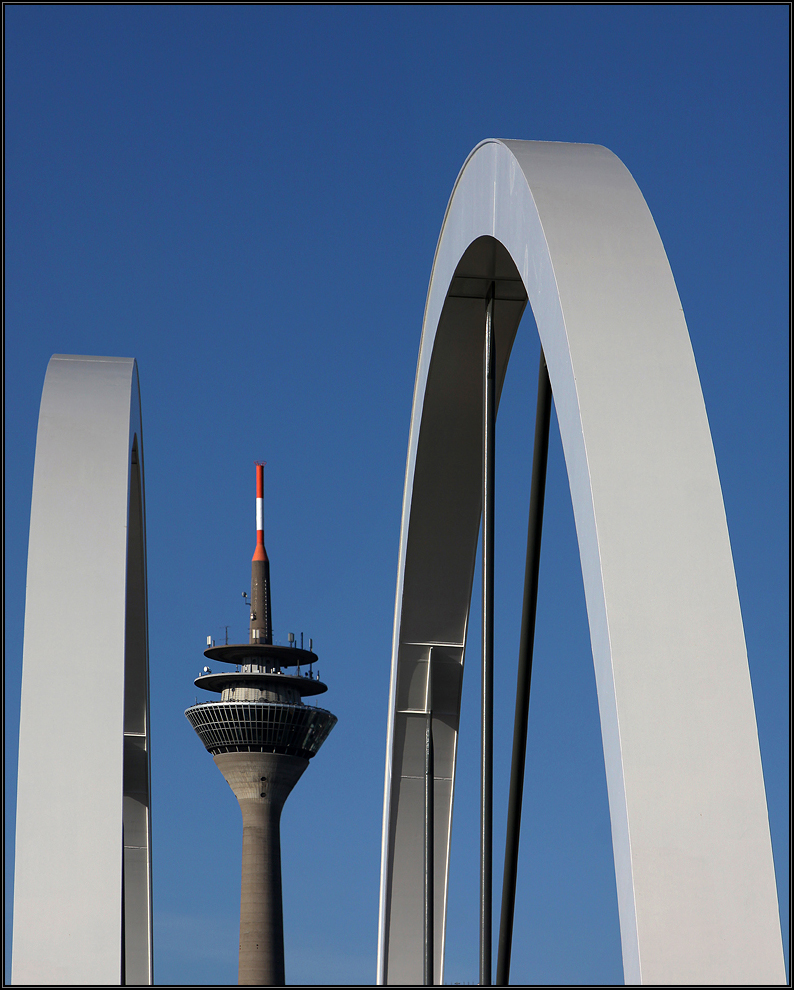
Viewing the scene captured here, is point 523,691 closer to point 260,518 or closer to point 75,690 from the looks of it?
point 75,690

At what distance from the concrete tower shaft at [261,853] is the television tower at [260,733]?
2.5 inches

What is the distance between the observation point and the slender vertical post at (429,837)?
15.2m

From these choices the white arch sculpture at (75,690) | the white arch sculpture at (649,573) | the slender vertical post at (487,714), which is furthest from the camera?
the slender vertical post at (487,714)

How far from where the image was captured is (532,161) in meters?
7.11

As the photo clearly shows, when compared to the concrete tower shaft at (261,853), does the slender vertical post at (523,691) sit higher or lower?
higher

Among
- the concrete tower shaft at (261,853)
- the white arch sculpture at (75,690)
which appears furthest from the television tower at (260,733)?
the white arch sculpture at (75,690)

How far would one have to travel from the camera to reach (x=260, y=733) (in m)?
90.7

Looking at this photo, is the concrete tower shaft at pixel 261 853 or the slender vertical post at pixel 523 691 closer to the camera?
the slender vertical post at pixel 523 691

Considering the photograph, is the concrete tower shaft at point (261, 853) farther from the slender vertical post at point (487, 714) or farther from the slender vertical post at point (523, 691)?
the slender vertical post at point (523, 691)

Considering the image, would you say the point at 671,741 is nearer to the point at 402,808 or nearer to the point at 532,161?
the point at 532,161

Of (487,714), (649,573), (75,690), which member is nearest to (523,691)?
(487,714)

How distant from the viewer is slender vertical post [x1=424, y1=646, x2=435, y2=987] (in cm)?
1521

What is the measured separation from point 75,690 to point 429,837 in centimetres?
740

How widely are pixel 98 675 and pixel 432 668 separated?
289 inches
